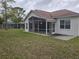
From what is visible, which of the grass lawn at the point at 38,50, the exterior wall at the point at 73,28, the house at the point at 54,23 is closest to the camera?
the grass lawn at the point at 38,50

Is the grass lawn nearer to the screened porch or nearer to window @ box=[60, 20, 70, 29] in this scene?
window @ box=[60, 20, 70, 29]

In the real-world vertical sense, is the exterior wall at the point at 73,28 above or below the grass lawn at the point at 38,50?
above

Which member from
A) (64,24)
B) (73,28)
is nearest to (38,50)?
(73,28)

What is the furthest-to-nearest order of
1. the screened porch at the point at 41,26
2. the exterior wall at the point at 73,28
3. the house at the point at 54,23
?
1. the screened porch at the point at 41,26
2. the house at the point at 54,23
3. the exterior wall at the point at 73,28

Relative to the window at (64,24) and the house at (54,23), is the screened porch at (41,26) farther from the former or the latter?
the window at (64,24)

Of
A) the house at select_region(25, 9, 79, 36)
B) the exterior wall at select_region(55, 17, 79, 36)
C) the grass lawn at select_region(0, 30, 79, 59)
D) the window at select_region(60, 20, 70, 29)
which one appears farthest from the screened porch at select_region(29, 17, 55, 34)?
the grass lawn at select_region(0, 30, 79, 59)

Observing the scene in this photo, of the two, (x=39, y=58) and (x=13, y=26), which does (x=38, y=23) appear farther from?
(x=13, y=26)

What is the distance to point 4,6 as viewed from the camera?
127 feet

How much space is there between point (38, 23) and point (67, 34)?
23.3 ft

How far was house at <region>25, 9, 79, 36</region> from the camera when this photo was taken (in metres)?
24.5

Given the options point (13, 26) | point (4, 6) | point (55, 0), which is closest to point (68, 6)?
point (55, 0)

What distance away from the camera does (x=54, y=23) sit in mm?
28312

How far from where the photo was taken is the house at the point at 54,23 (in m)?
24.5

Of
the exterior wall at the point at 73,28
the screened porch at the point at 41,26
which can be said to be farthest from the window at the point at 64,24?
the screened porch at the point at 41,26
